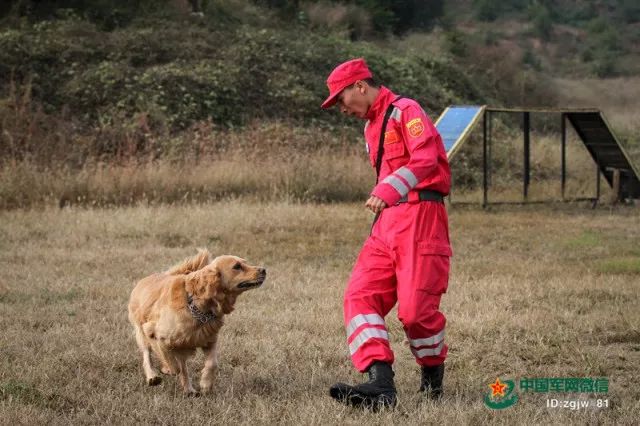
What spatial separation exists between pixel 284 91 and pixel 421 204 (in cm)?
1920

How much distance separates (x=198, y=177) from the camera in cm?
1647

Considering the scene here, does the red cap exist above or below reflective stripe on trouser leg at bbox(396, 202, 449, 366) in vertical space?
above

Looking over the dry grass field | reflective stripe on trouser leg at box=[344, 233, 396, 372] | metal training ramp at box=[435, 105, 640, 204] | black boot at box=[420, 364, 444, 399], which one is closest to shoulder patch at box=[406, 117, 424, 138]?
reflective stripe on trouser leg at box=[344, 233, 396, 372]

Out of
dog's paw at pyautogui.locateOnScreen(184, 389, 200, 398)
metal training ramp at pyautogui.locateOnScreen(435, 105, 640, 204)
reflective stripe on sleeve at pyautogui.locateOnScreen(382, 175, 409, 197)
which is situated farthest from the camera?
metal training ramp at pyautogui.locateOnScreen(435, 105, 640, 204)

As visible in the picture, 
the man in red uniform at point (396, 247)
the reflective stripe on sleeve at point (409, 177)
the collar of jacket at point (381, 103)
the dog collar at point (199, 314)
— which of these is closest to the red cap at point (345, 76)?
the man in red uniform at point (396, 247)

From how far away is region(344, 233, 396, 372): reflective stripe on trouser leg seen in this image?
5434mm

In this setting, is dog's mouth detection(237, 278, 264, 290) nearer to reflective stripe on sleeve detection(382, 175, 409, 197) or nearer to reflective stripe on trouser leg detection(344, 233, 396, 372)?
reflective stripe on trouser leg detection(344, 233, 396, 372)

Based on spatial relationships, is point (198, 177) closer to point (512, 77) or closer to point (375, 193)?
point (375, 193)

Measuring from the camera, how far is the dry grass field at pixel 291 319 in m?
5.48

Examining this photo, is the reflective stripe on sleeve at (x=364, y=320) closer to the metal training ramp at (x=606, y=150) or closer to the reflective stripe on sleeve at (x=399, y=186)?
the reflective stripe on sleeve at (x=399, y=186)

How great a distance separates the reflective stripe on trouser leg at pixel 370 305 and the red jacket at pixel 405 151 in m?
0.32

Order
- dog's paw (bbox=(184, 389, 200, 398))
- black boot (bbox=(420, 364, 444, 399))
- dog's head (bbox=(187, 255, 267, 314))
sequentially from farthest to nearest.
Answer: dog's paw (bbox=(184, 389, 200, 398)) < dog's head (bbox=(187, 255, 267, 314)) < black boot (bbox=(420, 364, 444, 399))

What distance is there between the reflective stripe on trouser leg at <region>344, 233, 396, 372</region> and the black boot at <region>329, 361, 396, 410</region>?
6 cm

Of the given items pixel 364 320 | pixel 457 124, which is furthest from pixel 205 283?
pixel 457 124
